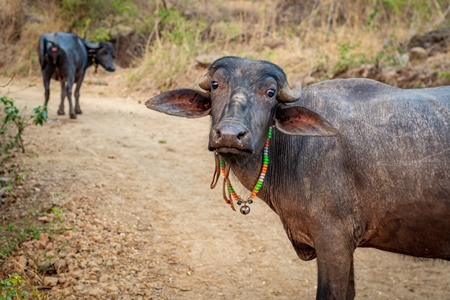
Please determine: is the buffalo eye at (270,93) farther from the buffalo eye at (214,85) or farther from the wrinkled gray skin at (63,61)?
the wrinkled gray skin at (63,61)

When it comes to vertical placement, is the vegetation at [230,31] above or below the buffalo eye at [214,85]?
below

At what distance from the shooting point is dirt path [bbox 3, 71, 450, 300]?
14.1ft

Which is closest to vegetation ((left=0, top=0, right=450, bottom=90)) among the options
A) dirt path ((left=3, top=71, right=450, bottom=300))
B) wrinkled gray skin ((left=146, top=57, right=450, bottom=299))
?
dirt path ((left=3, top=71, right=450, bottom=300))

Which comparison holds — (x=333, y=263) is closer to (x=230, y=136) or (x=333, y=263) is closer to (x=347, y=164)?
(x=347, y=164)

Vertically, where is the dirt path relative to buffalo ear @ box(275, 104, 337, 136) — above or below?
below

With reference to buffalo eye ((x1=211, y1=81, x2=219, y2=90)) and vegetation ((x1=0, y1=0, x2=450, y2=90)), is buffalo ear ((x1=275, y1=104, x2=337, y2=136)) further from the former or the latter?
vegetation ((x1=0, y1=0, x2=450, y2=90))

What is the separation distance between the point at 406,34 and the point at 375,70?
2.58 meters

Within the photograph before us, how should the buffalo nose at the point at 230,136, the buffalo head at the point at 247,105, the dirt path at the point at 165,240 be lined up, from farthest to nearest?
1. the dirt path at the point at 165,240
2. the buffalo head at the point at 247,105
3. the buffalo nose at the point at 230,136

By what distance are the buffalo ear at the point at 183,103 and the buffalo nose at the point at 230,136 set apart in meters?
0.52

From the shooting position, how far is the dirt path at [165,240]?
14.1 feet

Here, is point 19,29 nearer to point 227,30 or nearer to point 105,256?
point 227,30

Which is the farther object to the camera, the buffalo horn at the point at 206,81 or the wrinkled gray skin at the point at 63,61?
the wrinkled gray skin at the point at 63,61

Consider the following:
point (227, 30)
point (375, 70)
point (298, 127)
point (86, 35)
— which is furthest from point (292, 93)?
point (86, 35)

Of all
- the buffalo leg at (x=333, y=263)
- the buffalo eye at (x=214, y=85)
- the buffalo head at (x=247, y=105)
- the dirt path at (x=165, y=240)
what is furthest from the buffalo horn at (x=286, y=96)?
the dirt path at (x=165, y=240)
